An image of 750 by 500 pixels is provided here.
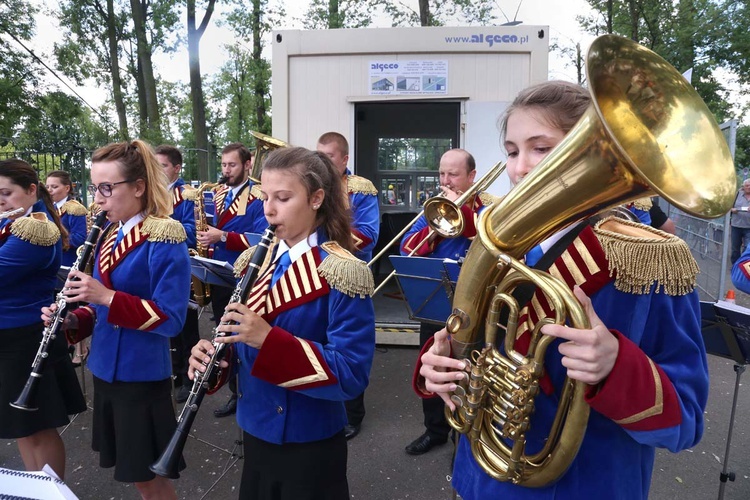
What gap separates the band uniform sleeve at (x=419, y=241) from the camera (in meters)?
3.58

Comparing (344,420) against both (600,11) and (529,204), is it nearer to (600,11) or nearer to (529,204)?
(529,204)

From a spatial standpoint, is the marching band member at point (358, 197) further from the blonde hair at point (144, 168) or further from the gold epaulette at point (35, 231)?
the gold epaulette at point (35, 231)

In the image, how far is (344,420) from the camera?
200 cm

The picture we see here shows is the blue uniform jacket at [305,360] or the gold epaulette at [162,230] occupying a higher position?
the gold epaulette at [162,230]

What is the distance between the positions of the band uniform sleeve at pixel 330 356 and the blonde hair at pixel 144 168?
1.23 m

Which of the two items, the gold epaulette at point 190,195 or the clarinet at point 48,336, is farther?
the gold epaulette at point 190,195

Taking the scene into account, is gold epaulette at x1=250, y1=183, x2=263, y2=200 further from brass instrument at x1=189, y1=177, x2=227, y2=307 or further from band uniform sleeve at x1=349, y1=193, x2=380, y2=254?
band uniform sleeve at x1=349, y1=193, x2=380, y2=254

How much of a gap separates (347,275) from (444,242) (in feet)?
6.19

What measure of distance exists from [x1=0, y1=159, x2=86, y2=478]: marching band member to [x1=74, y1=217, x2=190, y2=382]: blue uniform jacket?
0.60 metres

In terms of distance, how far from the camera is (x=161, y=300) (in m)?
2.30

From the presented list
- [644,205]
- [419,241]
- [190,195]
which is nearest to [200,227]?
[190,195]

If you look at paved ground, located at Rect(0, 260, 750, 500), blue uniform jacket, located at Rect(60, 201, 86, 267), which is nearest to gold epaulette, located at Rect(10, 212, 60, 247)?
paved ground, located at Rect(0, 260, 750, 500)

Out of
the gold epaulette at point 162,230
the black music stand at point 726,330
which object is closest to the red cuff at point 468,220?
the black music stand at point 726,330

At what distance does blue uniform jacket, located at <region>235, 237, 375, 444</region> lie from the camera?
1687 millimetres
